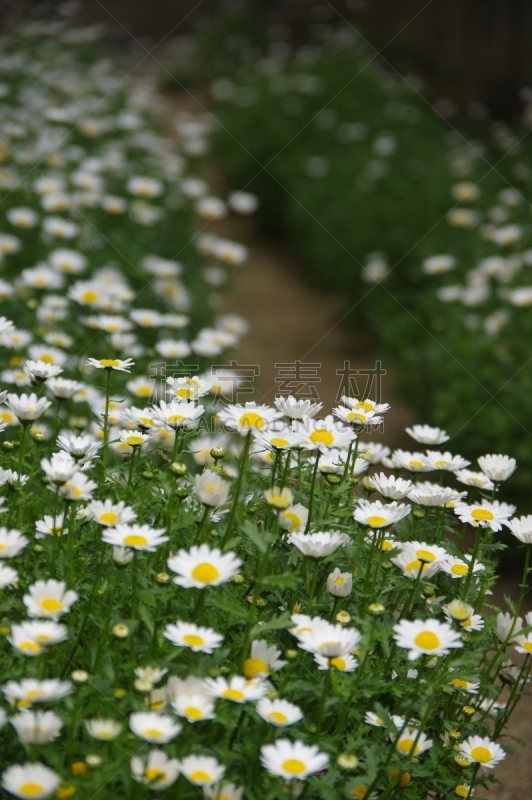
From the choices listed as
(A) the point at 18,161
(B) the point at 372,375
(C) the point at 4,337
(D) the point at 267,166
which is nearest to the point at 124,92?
(D) the point at 267,166

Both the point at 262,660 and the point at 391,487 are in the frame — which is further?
the point at 391,487

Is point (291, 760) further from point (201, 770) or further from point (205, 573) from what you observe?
point (205, 573)

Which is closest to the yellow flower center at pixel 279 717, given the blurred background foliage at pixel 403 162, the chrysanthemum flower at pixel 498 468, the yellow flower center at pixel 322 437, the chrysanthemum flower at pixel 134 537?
the chrysanthemum flower at pixel 134 537

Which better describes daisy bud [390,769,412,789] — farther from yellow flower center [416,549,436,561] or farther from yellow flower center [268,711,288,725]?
yellow flower center [416,549,436,561]

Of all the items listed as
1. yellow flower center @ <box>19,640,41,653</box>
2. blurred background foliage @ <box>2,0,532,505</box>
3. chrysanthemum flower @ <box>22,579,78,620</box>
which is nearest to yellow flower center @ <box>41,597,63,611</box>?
chrysanthemum flower @ <box>22,579,78,620</box>

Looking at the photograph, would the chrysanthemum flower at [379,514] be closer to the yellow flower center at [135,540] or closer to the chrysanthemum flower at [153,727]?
the yellow flower center at [135,540]

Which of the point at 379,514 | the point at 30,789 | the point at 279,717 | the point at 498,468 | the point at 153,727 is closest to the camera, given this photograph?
the point at 30,789

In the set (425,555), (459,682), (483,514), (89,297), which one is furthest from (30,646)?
(89,297)
